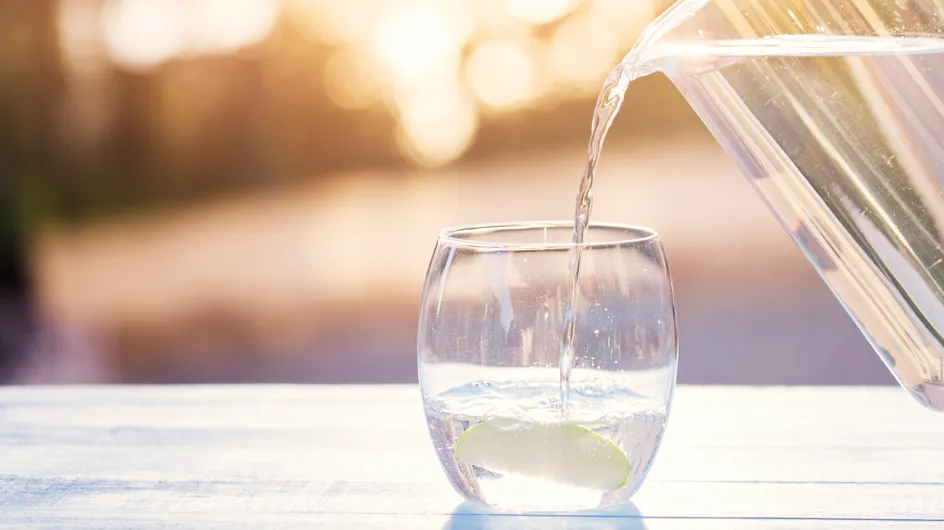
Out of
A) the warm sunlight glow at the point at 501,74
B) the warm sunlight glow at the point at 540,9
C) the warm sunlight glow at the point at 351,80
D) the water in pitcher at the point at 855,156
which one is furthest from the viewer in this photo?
the warm sunlight glow at the point at 351,80

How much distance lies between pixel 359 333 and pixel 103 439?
8.41 ft

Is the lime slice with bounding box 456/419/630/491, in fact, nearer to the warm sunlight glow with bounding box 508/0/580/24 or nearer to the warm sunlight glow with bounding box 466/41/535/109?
the warm sunlight glow with bounding box 508/0/580/24

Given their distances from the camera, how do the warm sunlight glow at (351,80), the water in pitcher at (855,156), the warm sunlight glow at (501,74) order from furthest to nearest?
the warm sunlight glow at (351,80) → the warm sunlight glow at (501,74) → the water in pitcher at (855,156)

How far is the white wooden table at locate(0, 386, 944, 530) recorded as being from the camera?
591mm

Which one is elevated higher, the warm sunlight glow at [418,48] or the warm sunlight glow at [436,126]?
the warm sunlight glow at [418,48]

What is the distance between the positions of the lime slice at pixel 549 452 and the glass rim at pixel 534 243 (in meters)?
0.09

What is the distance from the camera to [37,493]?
2.10 ft

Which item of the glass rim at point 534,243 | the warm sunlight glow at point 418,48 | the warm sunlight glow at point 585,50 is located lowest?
the warm sunlight glow at point 585,50

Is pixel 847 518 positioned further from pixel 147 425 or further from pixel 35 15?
pixel 35 15

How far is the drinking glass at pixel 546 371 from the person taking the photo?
575 mm

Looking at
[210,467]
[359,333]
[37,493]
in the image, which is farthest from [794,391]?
[359,333]

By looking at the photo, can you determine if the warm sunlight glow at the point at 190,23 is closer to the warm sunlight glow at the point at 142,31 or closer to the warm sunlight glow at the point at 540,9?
the warm sunlight glow at the point at 142,31

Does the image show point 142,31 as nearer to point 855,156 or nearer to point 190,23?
point 190,23

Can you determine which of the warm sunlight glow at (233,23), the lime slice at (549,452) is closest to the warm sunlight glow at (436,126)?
the warm sunlight glow at (233,23)
